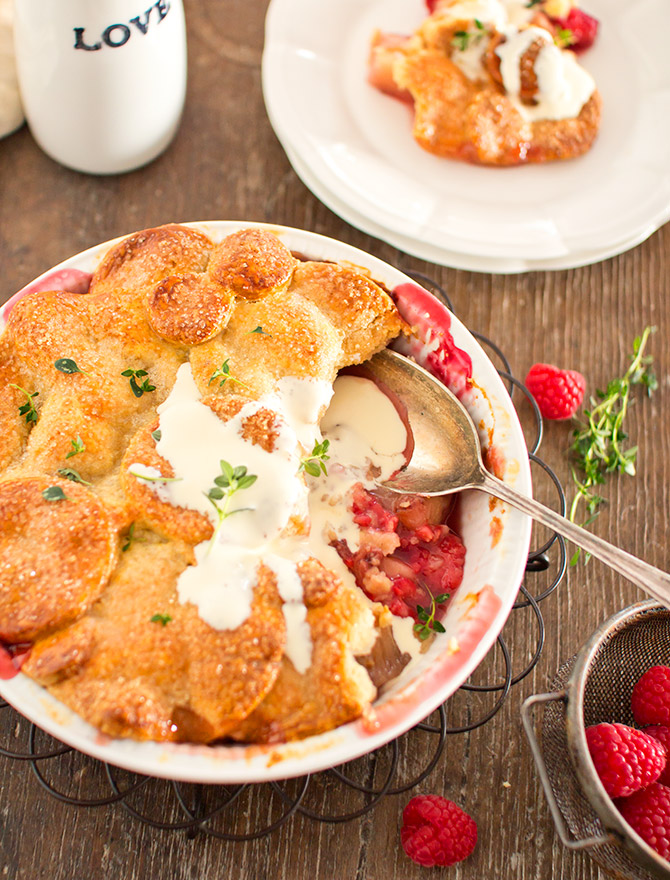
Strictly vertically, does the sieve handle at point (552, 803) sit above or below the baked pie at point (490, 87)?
below

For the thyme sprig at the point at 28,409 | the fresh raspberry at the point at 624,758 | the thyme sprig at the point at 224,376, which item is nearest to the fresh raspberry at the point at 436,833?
the fresh raspberry at the point at 624,758

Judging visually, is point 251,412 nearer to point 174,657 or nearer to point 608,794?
point 174,657

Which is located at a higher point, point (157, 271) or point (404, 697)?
point (157, 271)

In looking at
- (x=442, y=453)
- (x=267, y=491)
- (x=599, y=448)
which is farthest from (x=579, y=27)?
(x=267, y=491)

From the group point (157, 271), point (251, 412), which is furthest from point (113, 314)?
point (251, 412)

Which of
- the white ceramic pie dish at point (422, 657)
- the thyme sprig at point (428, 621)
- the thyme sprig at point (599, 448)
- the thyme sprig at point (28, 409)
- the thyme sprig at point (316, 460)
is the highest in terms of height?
the thyme sprig at point (28, 409)

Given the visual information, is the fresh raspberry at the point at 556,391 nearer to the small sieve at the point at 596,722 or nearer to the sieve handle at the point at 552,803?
the small sieve at the point at 596,722
